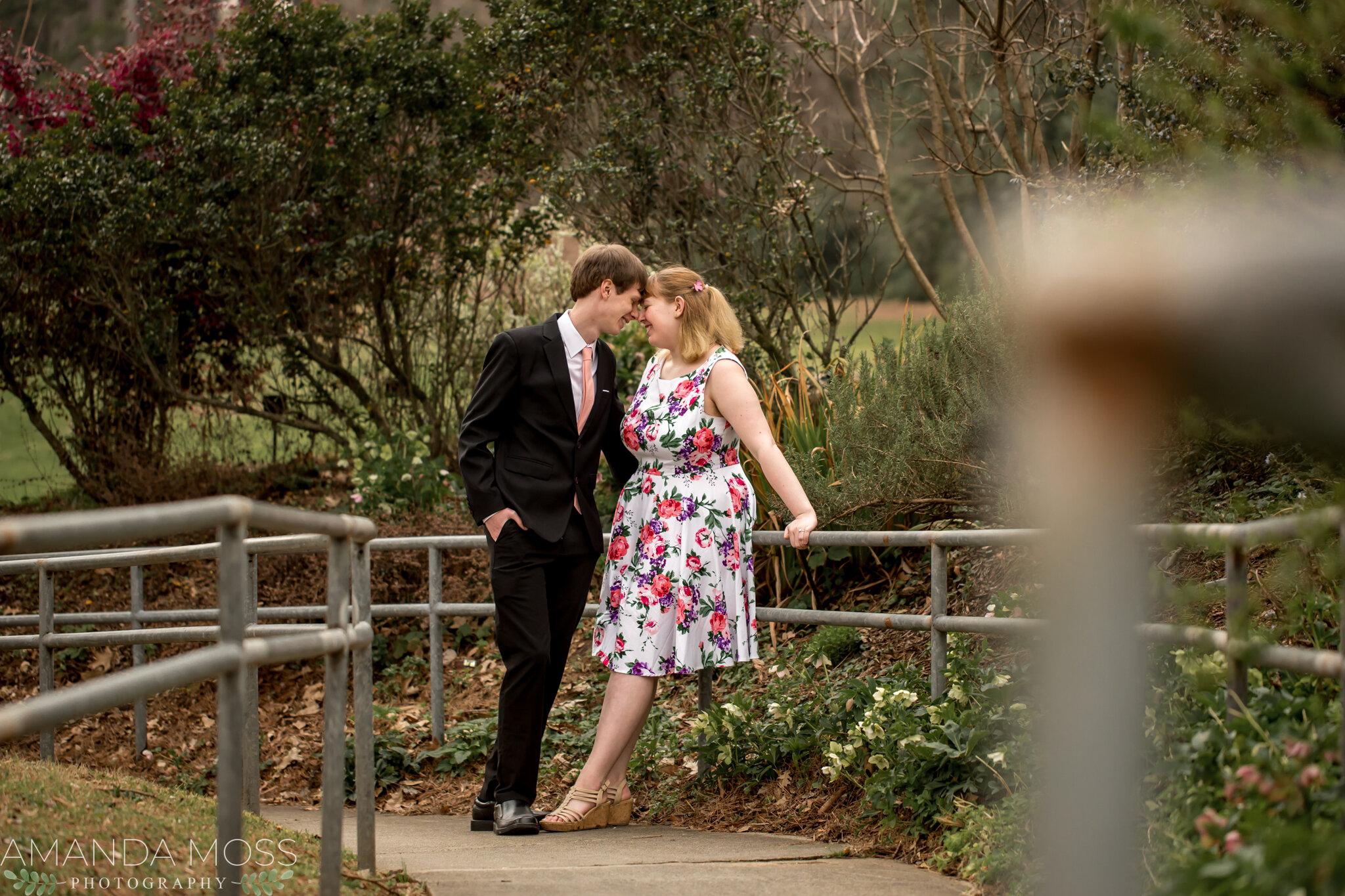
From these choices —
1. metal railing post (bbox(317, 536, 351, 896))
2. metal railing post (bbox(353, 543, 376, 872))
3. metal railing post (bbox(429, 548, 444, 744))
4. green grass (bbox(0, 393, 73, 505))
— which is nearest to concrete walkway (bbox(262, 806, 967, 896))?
metal railing post (bbox(353, 543, 376, 872))

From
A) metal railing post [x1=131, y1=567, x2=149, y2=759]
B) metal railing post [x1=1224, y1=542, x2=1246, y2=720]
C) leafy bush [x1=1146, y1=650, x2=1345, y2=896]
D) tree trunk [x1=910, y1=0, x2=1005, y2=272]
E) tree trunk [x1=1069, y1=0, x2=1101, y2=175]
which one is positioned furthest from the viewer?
tree trunk [x1=910, y1=0, x2=1005, y2=272]

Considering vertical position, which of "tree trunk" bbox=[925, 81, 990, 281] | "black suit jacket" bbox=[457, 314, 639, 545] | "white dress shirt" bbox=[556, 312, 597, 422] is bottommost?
"black suit jacket" bbox=[457, 314, 639, 545]

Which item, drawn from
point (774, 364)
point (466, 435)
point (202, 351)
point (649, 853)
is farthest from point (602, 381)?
point (202, 351)

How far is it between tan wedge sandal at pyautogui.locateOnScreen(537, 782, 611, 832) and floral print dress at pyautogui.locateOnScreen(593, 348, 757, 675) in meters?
0.43

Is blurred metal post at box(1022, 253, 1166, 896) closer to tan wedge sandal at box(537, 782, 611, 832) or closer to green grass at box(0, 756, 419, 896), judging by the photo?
green grass at box(0, 756, 419, 896)

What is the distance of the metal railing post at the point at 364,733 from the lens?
2934 mm

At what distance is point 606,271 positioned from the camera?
431cm

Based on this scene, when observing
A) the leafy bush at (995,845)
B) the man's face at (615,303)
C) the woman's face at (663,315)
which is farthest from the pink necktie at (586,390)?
the leafy bush at (995,845)

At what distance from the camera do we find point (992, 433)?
5344mm

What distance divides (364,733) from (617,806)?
1508 millimetres

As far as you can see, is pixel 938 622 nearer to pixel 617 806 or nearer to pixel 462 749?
pixel 617 806

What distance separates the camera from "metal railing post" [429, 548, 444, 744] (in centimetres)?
553

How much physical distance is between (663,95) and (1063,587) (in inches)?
327

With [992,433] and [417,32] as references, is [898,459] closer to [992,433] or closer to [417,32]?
[992,433]
